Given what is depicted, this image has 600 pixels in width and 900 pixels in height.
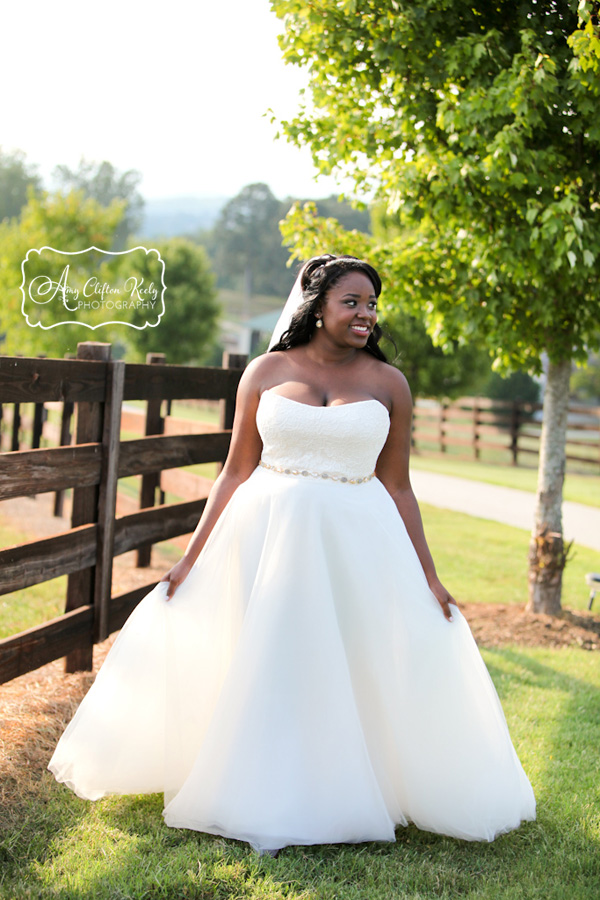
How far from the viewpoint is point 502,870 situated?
9.31ft

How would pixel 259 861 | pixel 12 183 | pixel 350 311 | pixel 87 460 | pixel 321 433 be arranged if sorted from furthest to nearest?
pixel 12 183 < pixel 87 460 < pixel 350 311 < pixel 321 433 < pixel 259 861

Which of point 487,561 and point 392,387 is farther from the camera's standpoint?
point 487,561

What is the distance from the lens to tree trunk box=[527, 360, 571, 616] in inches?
250

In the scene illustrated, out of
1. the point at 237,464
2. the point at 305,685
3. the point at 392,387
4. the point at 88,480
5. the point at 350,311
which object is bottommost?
the point at 305,685

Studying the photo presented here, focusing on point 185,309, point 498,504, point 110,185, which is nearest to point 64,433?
point 498,504

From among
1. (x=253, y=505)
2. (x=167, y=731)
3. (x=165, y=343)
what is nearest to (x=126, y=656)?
(x=167, y=731)

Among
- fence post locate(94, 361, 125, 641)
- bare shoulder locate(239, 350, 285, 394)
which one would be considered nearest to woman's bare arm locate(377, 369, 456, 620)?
bare shoulder locate(239, 350, 285, 394)

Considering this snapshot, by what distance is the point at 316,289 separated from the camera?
339 centimetres

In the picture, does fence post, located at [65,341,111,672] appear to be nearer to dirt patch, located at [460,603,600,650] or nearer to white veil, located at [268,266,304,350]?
Result: white veil, located at [268,266,304,350]

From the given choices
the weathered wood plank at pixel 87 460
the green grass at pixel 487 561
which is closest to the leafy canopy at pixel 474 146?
the weathered wood plank at pixel 87 460

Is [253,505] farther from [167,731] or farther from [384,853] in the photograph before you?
[384,853]

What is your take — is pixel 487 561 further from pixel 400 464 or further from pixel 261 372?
pixel 261 372

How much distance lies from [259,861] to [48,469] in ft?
6.73

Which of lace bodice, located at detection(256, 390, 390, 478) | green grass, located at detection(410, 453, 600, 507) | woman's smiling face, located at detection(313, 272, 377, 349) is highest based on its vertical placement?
woman's smiling face, located at detection(313, 272, 377, 349)
